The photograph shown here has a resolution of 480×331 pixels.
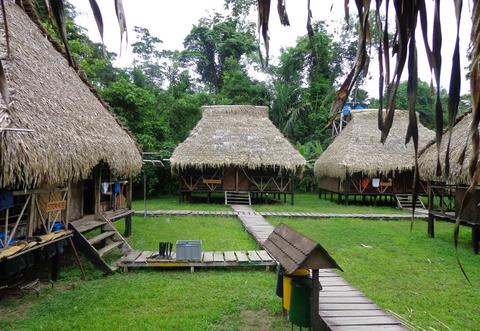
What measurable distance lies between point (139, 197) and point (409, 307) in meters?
17.1

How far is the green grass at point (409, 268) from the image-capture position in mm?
5508

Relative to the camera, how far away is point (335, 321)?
439 centimetres

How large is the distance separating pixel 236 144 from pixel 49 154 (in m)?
13.7

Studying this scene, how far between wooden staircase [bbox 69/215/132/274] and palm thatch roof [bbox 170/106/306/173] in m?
9.09

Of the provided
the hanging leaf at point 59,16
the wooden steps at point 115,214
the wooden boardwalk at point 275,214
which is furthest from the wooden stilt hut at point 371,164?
the hanging leaf at point 59,16

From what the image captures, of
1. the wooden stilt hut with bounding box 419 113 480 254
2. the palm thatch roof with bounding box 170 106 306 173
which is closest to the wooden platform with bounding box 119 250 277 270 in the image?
the wooden stilt hut with bounding box 419 113 480 254

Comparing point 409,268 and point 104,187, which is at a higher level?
point 104,187

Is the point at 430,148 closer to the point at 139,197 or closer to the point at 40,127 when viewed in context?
the point at 40,127

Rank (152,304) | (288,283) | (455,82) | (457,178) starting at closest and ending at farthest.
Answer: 1. (455,82)
2. (288,283)
3. (152,304)
4. (457,178)

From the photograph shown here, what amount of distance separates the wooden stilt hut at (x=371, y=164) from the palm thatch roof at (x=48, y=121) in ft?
37.0

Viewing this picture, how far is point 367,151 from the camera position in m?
19.0

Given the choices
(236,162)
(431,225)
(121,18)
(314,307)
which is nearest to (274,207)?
(236,162)

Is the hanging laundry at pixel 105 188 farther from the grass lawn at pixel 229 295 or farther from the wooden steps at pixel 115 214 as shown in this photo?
the grass lawn at pixel 229 295

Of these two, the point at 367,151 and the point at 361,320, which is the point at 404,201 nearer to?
the point at 367,151
